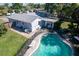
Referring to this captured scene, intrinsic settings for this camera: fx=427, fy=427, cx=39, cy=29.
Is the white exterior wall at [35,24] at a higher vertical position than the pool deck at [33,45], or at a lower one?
higher

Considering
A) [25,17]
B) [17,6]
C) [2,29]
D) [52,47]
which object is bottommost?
[52,47]

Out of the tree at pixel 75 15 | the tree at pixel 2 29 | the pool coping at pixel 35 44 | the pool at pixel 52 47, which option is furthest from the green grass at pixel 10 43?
the tree at pixel 75 15

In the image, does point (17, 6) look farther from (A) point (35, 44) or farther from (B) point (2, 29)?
(A) point (35, 44)

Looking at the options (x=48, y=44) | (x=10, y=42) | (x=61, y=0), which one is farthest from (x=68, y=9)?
(x=10, y=42)

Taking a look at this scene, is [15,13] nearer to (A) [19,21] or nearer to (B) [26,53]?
(A) [19,21]


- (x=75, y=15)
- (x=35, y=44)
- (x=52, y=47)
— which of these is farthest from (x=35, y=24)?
(x=75, y=15)

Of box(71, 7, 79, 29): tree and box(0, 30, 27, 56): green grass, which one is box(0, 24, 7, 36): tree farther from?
box(71, 7, 79, 29): tree

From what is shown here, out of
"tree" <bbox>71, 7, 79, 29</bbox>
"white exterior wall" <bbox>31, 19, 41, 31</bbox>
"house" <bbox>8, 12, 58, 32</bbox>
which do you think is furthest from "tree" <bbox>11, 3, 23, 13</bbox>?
"tree" <bbox>71, 7, 79, 29</bbox>

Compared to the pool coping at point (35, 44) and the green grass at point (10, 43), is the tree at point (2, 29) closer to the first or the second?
the green grass at point (10, 43)
